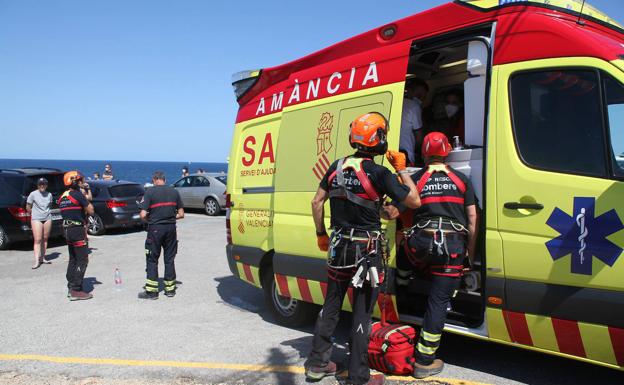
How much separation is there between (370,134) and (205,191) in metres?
14.3

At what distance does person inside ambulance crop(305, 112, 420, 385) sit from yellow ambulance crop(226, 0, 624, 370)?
47cm

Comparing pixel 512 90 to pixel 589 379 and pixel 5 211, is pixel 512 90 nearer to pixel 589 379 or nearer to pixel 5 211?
pixel 589 379

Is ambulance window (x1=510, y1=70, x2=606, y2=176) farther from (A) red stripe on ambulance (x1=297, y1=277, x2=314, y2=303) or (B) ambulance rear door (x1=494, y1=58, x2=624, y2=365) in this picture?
(A) red stripe on ambulance (x1=297, y1=277, x2=314, y2=303)

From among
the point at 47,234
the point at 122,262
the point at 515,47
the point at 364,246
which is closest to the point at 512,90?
the point at 515,47

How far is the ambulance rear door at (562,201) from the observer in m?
3.07

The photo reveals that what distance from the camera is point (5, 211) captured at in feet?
35.6

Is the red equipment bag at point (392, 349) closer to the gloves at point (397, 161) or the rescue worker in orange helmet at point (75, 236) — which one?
the gloves at point (397, 161)

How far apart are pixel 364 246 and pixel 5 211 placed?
33.2 ft

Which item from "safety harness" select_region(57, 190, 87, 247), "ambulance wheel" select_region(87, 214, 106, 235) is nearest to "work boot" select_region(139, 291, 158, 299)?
"safety harness" select_region(57, 190, 87, 247)

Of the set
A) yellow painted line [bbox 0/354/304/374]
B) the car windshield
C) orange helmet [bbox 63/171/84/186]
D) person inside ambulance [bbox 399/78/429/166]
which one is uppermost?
person inside ambulance [bbox 399/78/429/166]

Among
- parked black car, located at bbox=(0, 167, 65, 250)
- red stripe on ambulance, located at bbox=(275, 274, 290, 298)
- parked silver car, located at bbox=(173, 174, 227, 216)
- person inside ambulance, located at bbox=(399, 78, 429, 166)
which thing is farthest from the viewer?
parked silver car, located at bbox=(173, 174, 227, 216)

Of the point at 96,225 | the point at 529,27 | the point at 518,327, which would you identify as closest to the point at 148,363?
the point at 518,327

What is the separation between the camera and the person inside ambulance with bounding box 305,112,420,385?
3557mm

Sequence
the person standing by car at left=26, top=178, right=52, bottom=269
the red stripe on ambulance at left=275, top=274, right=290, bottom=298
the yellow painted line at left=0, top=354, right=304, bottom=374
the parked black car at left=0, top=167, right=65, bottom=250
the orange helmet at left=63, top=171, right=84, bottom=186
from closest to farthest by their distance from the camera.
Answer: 1. the yellow painted line at left=0, top=354, right=304, bottom=374
2. the red stripe on ambulance at left=275, top=274, right=290, bottom=298
3. the orange helmet at left=63, top=171, right=84, bottom=186
4. the person standing by car at left=26, top=178, right=52, bottom=269
5. the parked black car at left=0, top=167, right=65, bottom=250
